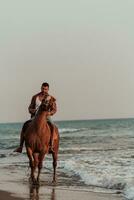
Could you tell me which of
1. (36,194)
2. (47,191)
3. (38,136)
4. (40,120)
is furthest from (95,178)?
(36,194)

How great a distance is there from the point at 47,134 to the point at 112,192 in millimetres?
2089

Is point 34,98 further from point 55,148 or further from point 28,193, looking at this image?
point 28,193

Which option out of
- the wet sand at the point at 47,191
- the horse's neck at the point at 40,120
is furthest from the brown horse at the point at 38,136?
the wet sand at the point at 47,191

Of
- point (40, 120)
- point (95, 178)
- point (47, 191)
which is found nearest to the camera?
point (47, 191)

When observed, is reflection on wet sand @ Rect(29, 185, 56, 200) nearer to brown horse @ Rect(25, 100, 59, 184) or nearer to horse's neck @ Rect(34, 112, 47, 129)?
brown horse @ Rect(25, 100, 59, 184)

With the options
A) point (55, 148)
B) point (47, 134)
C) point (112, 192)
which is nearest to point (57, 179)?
point (55, 148)

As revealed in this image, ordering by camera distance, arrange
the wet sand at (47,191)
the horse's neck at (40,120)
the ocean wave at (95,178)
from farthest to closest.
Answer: the ocean wave at (95,178) → the horse's neck at (40,120) → the wet sand at (47,191)

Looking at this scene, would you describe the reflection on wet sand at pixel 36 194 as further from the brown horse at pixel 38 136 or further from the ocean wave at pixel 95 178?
the ocean wave at pixel 95 178

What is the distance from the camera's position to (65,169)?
18.4 metres

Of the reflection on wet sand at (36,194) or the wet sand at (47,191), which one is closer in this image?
the reflection on wet sand at (36,194)

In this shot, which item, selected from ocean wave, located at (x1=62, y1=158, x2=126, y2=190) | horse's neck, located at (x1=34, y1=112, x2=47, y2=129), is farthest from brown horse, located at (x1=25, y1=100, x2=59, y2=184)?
ocean wave, located at (x1=62, y1=158, x2=126, y2=190)

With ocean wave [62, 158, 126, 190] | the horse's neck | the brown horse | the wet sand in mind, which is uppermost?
the horse's neck

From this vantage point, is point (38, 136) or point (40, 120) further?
point (38, 136)

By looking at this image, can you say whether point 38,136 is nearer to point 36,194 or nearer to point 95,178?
point 36,194
